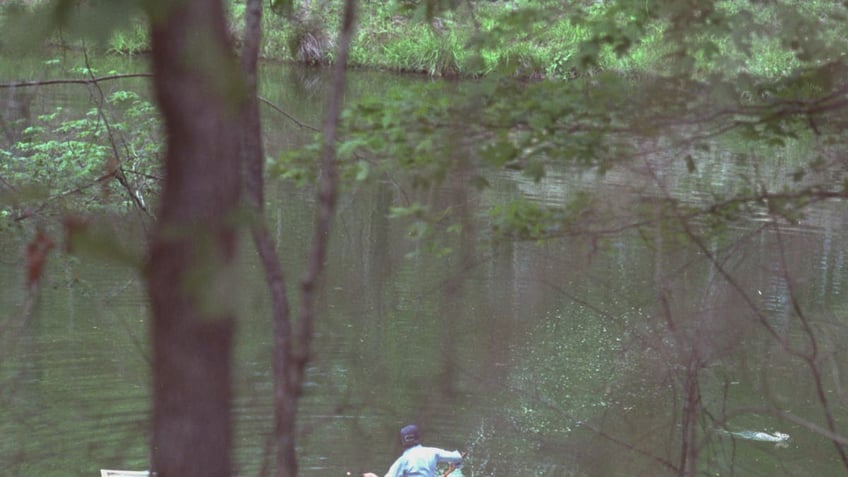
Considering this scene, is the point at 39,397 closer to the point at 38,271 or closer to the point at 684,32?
the point at 684,32

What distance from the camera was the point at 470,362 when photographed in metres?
11.3

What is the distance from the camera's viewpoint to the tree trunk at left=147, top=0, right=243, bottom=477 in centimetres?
199

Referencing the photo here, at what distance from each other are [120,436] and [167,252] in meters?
8.10

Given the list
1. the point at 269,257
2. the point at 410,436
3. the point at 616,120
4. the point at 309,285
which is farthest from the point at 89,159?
the point at 309,285

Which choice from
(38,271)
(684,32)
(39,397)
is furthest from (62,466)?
(38,271)

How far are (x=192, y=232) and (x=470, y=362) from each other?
9422 millimetres

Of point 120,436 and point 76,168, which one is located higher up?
point 76,168

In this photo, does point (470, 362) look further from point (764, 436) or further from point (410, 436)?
point (410, 436)

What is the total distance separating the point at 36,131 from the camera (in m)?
9.94

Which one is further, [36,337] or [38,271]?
[36,337]

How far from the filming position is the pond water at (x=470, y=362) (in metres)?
9.44

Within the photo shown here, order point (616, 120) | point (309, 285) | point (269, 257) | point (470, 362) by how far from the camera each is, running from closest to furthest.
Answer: point (309, 285) < point (269, 257) < point (616, 120) < point (470, 362)

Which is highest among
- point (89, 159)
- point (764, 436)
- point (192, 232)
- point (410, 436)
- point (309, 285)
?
point (192, 232)

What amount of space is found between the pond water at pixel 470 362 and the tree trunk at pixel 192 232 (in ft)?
16.0
